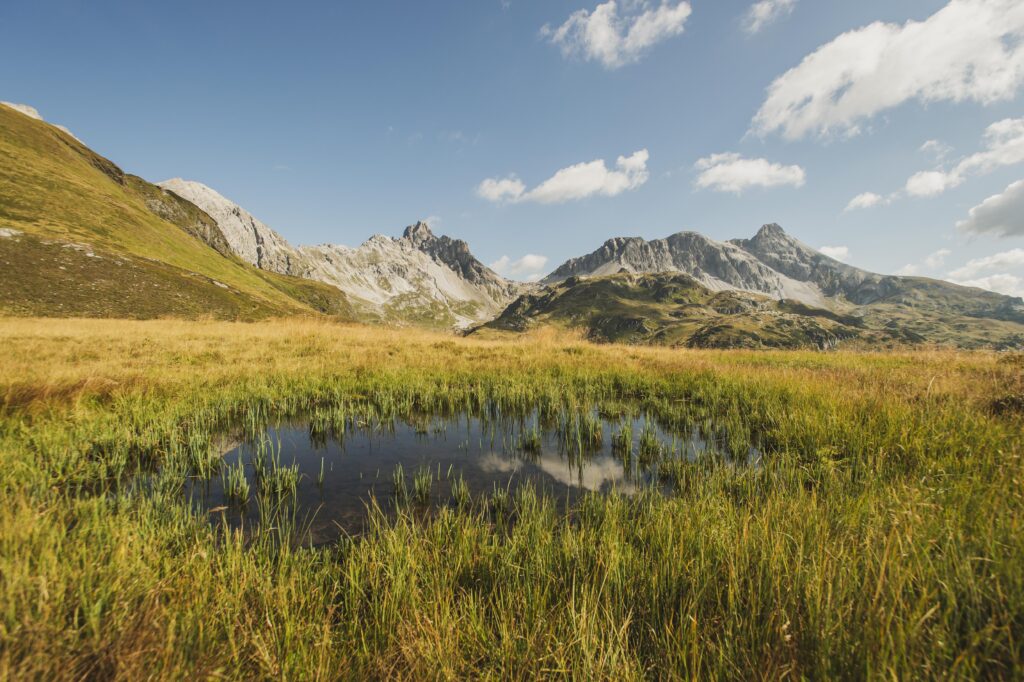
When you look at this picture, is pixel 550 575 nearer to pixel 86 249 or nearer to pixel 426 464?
pixel 426 464

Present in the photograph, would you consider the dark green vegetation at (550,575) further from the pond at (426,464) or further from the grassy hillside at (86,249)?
the grassy hillside at (86,249)

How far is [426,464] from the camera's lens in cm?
576

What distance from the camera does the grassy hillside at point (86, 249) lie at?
4741 centimetres

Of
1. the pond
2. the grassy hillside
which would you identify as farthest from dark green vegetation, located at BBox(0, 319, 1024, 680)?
the grassy hillside

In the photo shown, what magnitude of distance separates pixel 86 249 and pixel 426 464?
8407cm

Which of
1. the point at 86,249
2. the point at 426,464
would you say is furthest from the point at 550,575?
the point at 86,249

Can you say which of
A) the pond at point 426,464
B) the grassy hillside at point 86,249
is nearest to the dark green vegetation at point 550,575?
the pond at point 426,464

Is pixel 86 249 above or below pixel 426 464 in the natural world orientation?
above

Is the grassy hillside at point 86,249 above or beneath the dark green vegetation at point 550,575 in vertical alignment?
above

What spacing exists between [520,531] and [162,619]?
93.9 inches

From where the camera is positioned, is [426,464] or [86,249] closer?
[426,464]

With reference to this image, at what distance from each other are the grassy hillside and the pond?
5783cm

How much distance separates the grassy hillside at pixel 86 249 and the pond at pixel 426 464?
57.8m

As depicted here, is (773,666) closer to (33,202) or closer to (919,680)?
(919,680)
